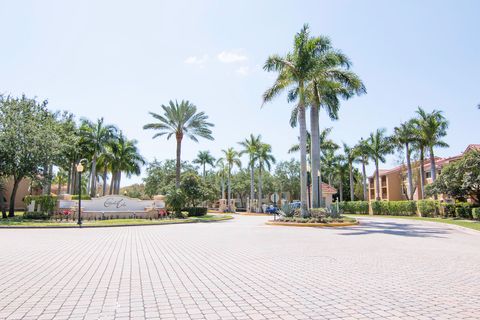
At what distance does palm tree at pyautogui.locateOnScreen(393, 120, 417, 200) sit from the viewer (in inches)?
1694

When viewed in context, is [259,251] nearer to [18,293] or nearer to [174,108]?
[18,293]

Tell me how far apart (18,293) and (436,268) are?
8.45 meters

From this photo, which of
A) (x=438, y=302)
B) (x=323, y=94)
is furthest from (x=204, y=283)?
(x=323, y=94)

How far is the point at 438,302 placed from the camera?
5094 millimetres

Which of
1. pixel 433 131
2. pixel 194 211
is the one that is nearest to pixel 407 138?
pixel 433 131

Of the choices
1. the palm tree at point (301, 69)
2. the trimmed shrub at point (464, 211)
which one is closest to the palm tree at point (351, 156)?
the trimmed shrub at point (464, 211)

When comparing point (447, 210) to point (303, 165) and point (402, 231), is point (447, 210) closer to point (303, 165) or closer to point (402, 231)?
point (402, 231)

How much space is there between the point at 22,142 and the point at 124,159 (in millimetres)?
25193

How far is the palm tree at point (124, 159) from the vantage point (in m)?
53.8

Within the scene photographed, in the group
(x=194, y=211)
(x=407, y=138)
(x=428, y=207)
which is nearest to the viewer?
(x=428, y=207)

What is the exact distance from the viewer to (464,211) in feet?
109

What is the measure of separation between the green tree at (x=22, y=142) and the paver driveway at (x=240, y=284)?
23657mm

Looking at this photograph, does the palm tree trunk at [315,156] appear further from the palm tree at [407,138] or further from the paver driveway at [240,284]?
the palm tree at [407,138]

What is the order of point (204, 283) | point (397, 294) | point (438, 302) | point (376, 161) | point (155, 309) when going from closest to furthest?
point (155, 309)
point (438, 302)
point (397, 294)
point (204, 283)
point (376, 161)
